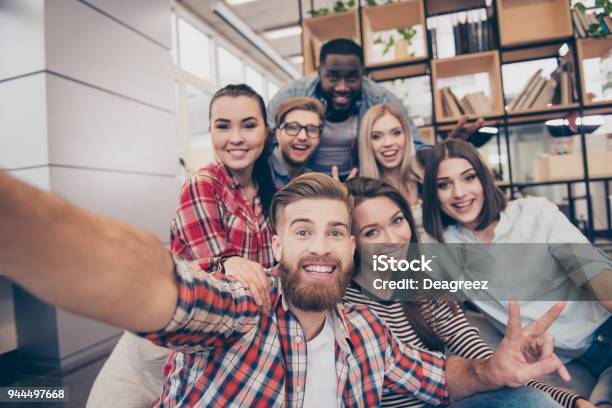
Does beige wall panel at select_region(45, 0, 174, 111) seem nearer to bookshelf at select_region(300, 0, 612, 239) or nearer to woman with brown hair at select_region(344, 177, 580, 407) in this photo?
bookshelf at select_region(300, 0, 612, 239)

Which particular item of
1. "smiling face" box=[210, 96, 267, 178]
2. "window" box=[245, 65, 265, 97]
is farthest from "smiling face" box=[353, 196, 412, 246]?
"window" box=[245, 65, 265, 97]

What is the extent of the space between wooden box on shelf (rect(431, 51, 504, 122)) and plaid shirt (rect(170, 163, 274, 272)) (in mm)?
975

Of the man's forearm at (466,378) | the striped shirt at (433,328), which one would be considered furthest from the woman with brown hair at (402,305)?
the man's forearm at (466,378)

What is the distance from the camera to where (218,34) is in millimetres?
3496

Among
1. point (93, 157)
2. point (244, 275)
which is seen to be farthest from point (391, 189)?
point (93, 157)

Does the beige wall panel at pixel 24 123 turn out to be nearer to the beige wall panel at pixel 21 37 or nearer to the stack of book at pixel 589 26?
the beige wall panel at pixel 21 37

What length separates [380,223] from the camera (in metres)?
0.91

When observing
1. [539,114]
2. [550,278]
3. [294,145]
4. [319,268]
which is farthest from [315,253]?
[539,114]

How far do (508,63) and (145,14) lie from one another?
1.52 m

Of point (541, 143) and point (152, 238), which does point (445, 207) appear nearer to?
point (541, 143)

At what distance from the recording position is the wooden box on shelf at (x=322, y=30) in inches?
83.7

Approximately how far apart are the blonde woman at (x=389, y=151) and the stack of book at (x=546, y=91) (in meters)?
0.40

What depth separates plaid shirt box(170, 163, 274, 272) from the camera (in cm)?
92

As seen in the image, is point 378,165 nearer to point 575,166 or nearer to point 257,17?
point 575,166
